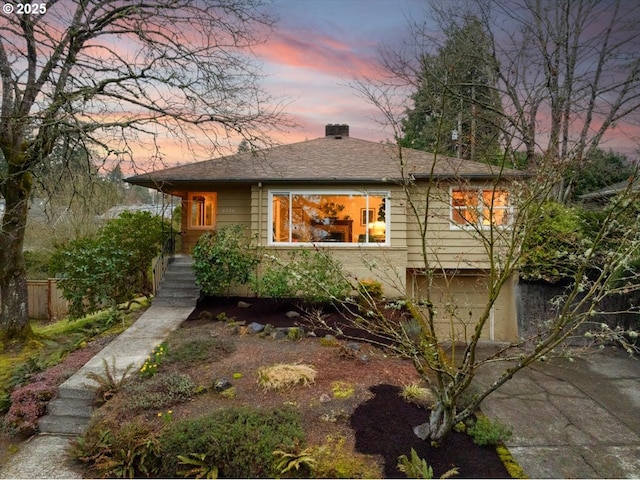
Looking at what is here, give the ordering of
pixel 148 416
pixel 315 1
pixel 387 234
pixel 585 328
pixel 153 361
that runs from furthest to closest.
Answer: pixel 387 234, pixel 585 328, pixel 315 1, pixel 153 361, pixel 148 416

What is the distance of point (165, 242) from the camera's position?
10344mm

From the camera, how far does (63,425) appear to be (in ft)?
15.7

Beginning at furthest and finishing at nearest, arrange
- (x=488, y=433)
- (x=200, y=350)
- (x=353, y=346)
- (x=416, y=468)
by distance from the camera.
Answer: (x=353, y=346), (x=200, y=350), (x=488, y=433), (x=416, y=468)

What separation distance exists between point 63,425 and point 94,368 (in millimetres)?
993

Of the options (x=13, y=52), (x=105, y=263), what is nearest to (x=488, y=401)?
(x=105, y=263)

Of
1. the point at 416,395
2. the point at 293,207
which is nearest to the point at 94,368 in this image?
the point at 416,395

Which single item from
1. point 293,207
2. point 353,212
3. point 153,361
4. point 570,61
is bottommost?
point 153,361

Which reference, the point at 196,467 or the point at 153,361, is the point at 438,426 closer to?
the point at 196,467

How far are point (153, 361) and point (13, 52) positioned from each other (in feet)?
20.5

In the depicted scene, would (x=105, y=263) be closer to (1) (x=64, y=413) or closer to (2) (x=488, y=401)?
(1) (x=64, y=413)

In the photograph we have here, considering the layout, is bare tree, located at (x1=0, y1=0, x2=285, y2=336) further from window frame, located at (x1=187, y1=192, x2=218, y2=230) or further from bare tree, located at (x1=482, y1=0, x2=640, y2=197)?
bare tree, located at (x1=482, y1=0, x2=640, y2=197)

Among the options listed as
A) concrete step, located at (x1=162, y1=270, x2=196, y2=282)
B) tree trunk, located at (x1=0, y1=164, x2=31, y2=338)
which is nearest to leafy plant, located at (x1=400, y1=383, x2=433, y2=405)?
concrete step, located at (x1=162, y1=270, x2=196, y2=282)

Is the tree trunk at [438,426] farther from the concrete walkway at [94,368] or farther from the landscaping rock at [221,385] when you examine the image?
the concrete walkway at [94,368]

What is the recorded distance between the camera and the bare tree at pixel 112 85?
287 inches
